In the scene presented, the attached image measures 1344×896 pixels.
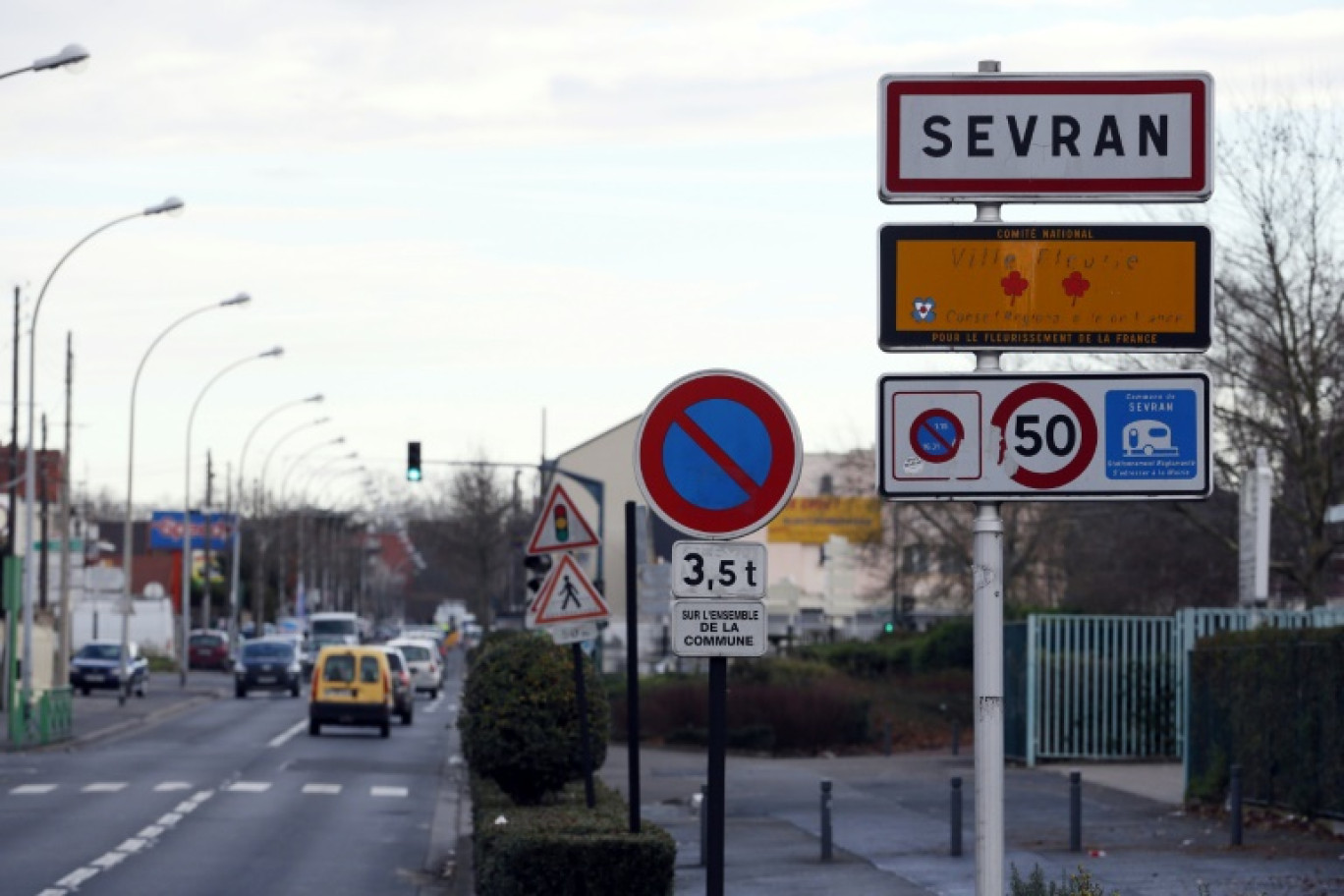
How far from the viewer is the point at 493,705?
2030cm

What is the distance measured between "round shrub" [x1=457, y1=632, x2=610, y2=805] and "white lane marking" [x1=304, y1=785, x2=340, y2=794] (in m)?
7.99

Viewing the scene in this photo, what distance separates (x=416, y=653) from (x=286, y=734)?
22.2 metres

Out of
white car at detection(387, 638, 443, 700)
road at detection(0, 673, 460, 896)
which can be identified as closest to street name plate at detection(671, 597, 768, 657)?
road at detection(0, 673, 460, 896)

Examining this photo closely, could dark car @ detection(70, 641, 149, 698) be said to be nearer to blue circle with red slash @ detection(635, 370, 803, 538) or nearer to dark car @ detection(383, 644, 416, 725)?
dark car @ detection(383, 644, 416, 725)

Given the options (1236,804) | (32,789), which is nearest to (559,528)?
(1236,804)

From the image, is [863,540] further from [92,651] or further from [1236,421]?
[1236,421]

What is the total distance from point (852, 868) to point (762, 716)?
2050cm

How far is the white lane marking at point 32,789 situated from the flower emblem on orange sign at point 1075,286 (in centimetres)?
2382

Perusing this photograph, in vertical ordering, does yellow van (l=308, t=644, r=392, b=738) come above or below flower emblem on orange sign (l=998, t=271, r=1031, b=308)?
below

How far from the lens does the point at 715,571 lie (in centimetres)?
750

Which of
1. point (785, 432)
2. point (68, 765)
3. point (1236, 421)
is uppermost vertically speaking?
point (1236, 421)

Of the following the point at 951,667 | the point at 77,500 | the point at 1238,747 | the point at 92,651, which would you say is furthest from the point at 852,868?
the point at 77,500

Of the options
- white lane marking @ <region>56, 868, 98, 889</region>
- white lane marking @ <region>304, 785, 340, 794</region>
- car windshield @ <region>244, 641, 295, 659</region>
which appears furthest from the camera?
car windshield @ <region>244, 641, 295, 659</region>

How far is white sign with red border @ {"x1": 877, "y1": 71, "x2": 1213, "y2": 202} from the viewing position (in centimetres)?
664
